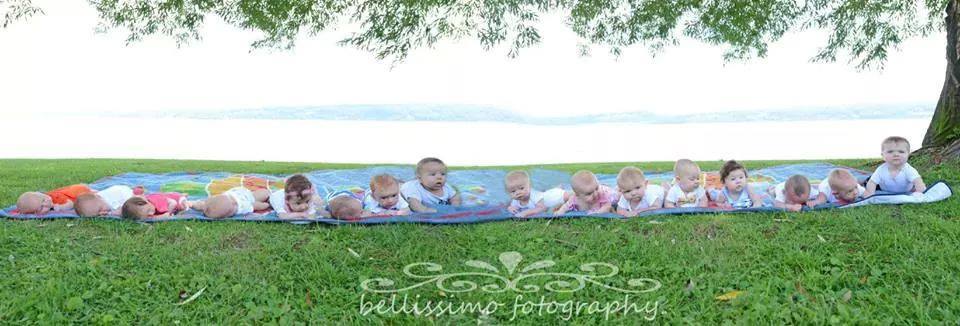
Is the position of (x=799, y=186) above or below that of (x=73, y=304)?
above

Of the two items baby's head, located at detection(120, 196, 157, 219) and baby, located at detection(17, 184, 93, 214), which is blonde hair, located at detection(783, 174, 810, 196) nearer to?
baby's head, located at detection(120, 196, 157, 219)

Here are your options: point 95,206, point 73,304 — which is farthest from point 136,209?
point 73,304

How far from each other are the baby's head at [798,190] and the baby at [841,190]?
0.45ft

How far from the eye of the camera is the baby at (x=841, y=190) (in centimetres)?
516

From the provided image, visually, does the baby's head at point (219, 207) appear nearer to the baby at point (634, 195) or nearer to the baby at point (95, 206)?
the baby at point (95, 206)

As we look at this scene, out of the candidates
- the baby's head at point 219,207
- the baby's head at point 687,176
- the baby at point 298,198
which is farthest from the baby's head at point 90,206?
the baby's head at point 687,176

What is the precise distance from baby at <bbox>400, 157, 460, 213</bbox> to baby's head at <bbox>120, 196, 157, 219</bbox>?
1880mm

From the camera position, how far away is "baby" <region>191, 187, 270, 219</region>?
505 cm

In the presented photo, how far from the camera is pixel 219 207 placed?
505cm

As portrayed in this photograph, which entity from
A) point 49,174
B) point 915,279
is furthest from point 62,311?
point 49,174

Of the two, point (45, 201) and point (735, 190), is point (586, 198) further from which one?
point (45, 201)

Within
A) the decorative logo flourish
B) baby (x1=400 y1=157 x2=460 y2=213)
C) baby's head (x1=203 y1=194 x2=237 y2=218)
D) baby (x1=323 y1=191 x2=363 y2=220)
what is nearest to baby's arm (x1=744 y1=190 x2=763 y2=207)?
the decorative logo flourish

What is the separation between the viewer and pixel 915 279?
11.2 feet

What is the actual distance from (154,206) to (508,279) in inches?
129
